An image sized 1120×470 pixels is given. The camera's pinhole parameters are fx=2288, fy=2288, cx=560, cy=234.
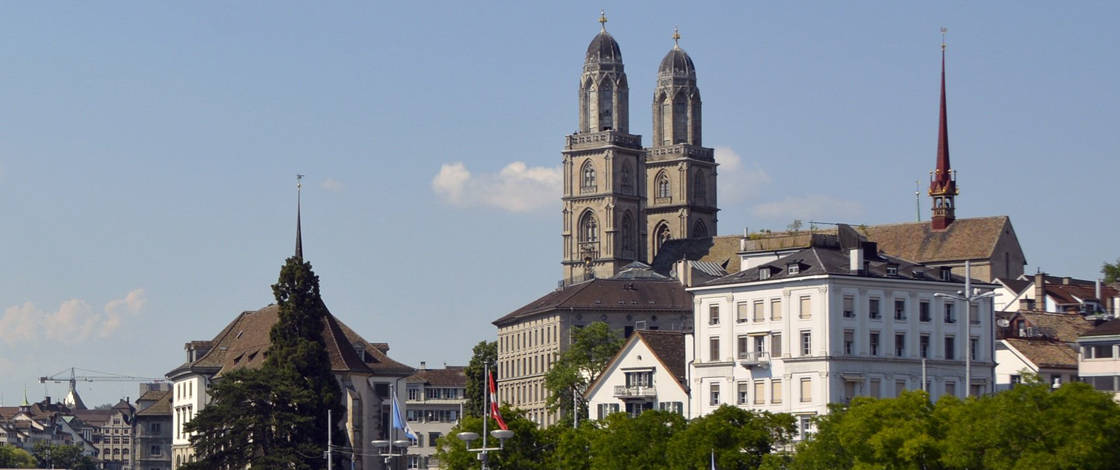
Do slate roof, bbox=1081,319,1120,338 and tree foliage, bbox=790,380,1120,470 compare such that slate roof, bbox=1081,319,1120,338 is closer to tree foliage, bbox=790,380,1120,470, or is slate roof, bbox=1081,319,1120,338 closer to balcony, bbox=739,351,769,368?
balcony, bbox=739,351,769,368

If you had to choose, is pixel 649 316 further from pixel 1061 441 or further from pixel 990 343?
pixel 1061 441

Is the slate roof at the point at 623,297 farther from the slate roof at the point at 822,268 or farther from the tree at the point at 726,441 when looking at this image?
the tree at the point at 726,441

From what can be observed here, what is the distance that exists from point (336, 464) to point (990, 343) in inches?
1540

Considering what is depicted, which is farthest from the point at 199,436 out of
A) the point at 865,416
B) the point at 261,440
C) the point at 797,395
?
the point at 865,416

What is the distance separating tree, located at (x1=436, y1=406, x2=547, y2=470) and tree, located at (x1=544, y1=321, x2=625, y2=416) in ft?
114

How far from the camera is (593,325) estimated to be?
164 meters

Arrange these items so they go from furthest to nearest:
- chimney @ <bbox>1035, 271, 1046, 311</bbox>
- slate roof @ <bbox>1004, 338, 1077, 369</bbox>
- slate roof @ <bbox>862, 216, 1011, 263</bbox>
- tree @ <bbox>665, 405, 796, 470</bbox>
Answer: slate roof @ <bbox>862, 216, 1011, 263</bbox>
chimney @ <bbox>1035, 271, 1046, 311</bbox>
slate roof @ <bbox>1004, 338, 1077, 369</bbox>
tree @ <bbox>665, 405, 796, 470</bbox>

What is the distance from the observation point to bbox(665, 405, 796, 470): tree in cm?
9612

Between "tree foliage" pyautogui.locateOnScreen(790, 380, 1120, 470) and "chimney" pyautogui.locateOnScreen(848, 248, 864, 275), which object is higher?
"chimney" pyautogui.locateOnScreen(848, 248, 864, 275)

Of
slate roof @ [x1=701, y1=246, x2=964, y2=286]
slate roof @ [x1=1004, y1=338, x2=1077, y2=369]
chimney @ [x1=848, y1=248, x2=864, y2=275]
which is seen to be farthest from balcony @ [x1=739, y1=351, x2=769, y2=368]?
slate roof @ [x1=1004, y1=338, x2=1077, y2=369]

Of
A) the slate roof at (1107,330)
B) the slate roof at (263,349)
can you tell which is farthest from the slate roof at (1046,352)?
the slate roof at (263,349)

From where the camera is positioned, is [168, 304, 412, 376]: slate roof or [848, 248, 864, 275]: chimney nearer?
[848, 248, 864, 275]: chimney

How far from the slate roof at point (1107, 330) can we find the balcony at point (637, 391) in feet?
74.5

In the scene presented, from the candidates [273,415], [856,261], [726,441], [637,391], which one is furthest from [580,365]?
[726,441]
